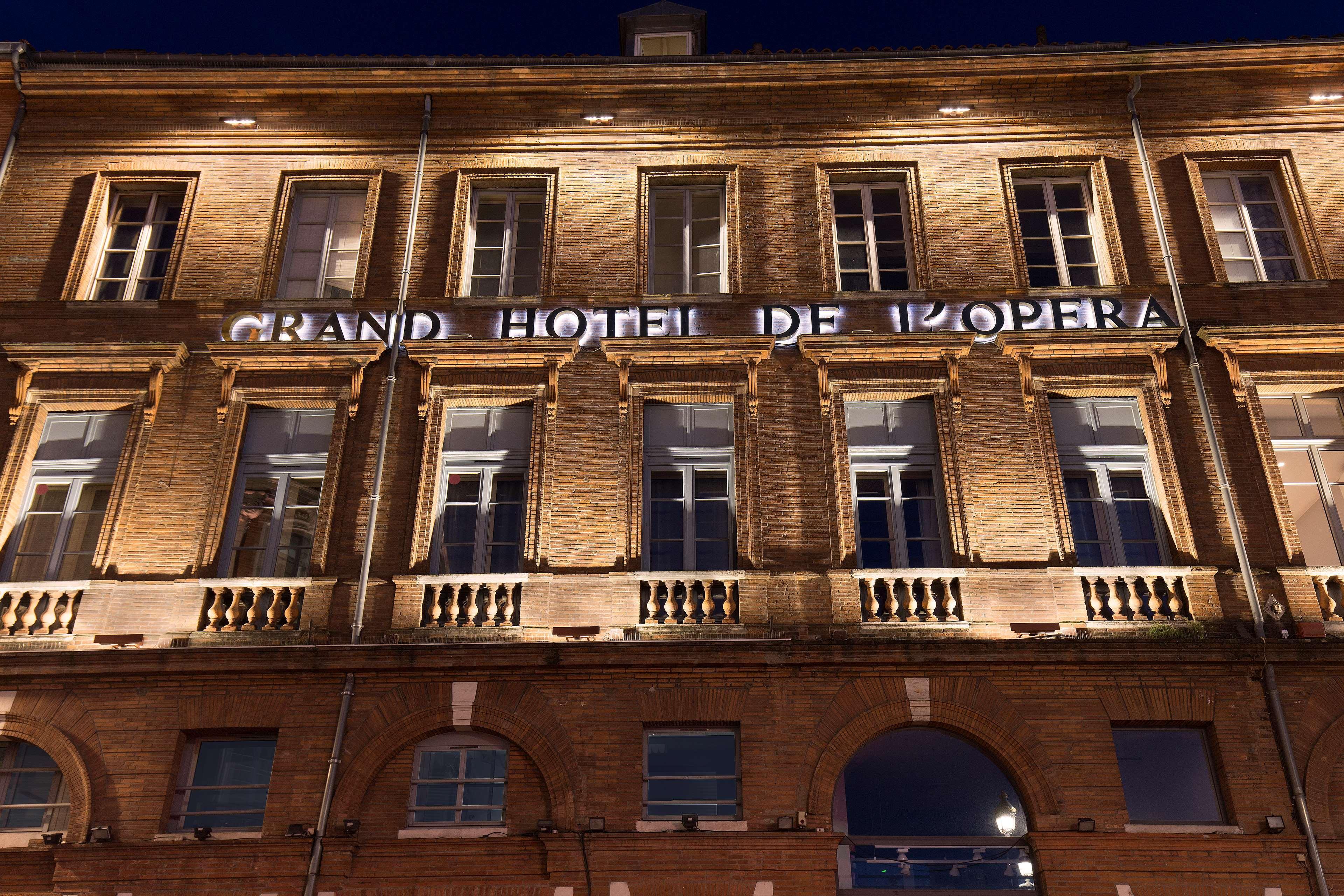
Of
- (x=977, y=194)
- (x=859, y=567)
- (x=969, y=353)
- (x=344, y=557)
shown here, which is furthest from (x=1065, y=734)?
(x=344, y=557)

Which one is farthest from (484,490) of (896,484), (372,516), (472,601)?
(896,484)

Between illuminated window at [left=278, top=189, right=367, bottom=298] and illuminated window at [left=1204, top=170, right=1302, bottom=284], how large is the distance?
11964 millimetres

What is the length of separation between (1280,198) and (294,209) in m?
14.0

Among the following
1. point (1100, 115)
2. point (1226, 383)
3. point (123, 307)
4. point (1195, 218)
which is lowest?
point (1226, 383)

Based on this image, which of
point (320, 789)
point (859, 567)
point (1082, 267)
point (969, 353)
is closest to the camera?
point (320, 789)

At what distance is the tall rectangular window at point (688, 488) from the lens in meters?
13.1

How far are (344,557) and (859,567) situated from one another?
6116 mm

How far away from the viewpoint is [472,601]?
12.4 metres

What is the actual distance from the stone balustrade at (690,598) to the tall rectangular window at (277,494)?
4.12 metres

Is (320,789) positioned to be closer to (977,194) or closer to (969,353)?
(969,353)

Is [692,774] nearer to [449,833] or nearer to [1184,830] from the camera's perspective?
[449,833]

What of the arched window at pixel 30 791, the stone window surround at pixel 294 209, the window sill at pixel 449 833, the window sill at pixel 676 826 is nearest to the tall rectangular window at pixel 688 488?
the window sill at pixel 676 826

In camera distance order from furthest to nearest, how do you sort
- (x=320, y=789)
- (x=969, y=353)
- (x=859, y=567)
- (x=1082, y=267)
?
(x=1082, y=267)
(x=969, y=353)
(x=859, y=567)
(x=320, y=789)

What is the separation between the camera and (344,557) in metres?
12.9
